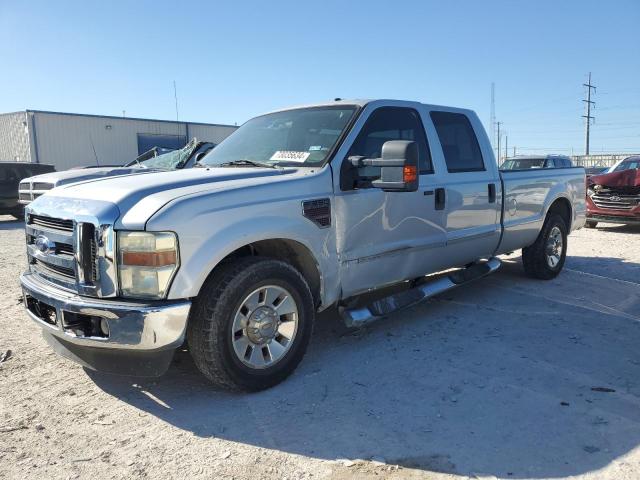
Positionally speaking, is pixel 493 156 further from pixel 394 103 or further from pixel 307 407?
pixel 307 407

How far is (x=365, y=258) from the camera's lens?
4.01 metres

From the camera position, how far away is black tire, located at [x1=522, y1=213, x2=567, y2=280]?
6379mm

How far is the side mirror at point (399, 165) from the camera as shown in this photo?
3395 mm

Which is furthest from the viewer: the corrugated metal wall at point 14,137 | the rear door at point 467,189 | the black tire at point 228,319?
the corrugated metal wall at point 14,137

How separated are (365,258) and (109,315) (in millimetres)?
1904

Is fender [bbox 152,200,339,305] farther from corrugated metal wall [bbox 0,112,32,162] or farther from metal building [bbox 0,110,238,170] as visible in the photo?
corrugated metal wall [bbox 0,112,32,162]

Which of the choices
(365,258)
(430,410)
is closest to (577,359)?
(430,410)

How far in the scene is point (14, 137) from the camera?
96.0ft

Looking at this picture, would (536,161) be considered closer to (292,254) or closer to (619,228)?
(619,228)

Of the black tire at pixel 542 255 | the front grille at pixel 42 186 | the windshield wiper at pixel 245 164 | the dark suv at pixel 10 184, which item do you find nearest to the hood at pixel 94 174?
the front grille at pixel 42 186

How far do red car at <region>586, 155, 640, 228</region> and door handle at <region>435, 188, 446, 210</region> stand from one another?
8.09m

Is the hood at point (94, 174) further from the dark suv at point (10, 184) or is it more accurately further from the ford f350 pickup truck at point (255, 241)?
the dark suv at point (10, 184)

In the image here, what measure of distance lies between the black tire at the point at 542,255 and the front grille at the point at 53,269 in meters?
5.24

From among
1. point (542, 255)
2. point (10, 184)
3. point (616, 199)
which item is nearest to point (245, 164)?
point (542, 255)
